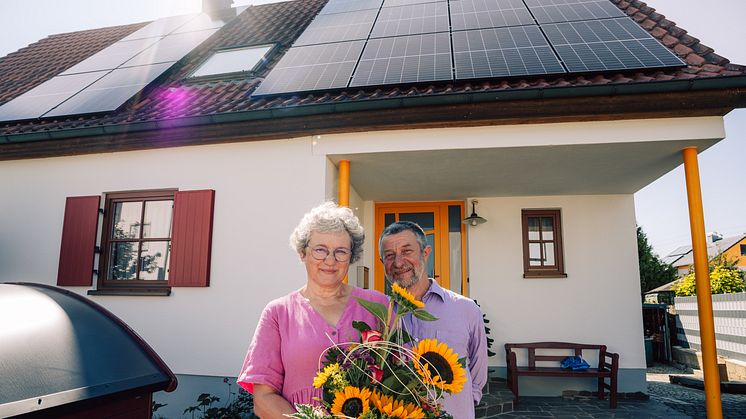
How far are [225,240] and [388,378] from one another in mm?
4196

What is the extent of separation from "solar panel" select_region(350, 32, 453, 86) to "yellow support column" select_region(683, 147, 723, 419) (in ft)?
8.89

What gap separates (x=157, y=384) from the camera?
2350 millimetres

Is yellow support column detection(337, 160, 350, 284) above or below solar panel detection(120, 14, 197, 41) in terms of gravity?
below

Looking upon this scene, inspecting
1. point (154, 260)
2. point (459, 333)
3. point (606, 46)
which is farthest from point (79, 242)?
point (606, 46)

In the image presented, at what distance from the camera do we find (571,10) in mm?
6102

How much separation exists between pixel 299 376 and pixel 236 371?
3475mm

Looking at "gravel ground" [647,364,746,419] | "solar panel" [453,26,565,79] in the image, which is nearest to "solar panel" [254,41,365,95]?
"solar panel" [453,26,565,79]

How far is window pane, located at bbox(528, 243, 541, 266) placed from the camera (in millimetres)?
6810

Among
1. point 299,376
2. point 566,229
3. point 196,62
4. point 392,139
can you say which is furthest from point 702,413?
point 196,62

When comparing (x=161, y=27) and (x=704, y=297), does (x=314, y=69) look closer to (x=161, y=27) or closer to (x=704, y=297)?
(x=704, y=297)

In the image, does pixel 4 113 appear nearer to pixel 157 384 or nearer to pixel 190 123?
pixel 190 123

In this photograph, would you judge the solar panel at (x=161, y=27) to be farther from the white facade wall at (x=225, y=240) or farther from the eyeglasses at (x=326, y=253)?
the eyeglasses at (x=326, y=253)

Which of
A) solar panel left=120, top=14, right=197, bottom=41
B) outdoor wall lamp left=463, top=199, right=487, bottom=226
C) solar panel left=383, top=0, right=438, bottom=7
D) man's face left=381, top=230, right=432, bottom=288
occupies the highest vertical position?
solar panel left=120, top=14, right=197, bottom=41

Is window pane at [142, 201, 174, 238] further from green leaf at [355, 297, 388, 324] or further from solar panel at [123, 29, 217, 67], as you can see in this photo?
green leaf at [355, 297, 388, 324]
